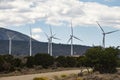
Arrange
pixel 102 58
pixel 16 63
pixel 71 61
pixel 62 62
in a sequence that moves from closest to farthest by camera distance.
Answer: pixel 102 58
pixel 16 63
pixel 62 62
pixel 71 61

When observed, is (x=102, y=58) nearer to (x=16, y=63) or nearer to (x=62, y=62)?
(x=16, y=63)

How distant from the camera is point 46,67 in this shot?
96.7m

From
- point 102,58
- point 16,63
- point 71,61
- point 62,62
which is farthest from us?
point 71,61

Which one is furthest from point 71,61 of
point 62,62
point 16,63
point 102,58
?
point 102,58

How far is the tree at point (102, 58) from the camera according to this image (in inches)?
2901

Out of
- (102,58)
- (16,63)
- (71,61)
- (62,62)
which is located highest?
(102,58)

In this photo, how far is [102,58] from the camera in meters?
73.7

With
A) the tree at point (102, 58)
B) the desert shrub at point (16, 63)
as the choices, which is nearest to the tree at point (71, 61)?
the desert shrub at point (16, 63)

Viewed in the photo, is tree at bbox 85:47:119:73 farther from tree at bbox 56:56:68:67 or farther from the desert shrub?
tree at bbox 56:56:68:67

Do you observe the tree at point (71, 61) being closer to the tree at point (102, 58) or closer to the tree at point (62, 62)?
the tree at point (62, 62)

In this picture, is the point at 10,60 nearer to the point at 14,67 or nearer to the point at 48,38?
the point at 14,67

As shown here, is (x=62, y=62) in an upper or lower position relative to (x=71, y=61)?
lower

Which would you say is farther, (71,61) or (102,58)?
(71,61)

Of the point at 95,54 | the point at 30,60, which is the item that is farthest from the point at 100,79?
the point at 30,60
